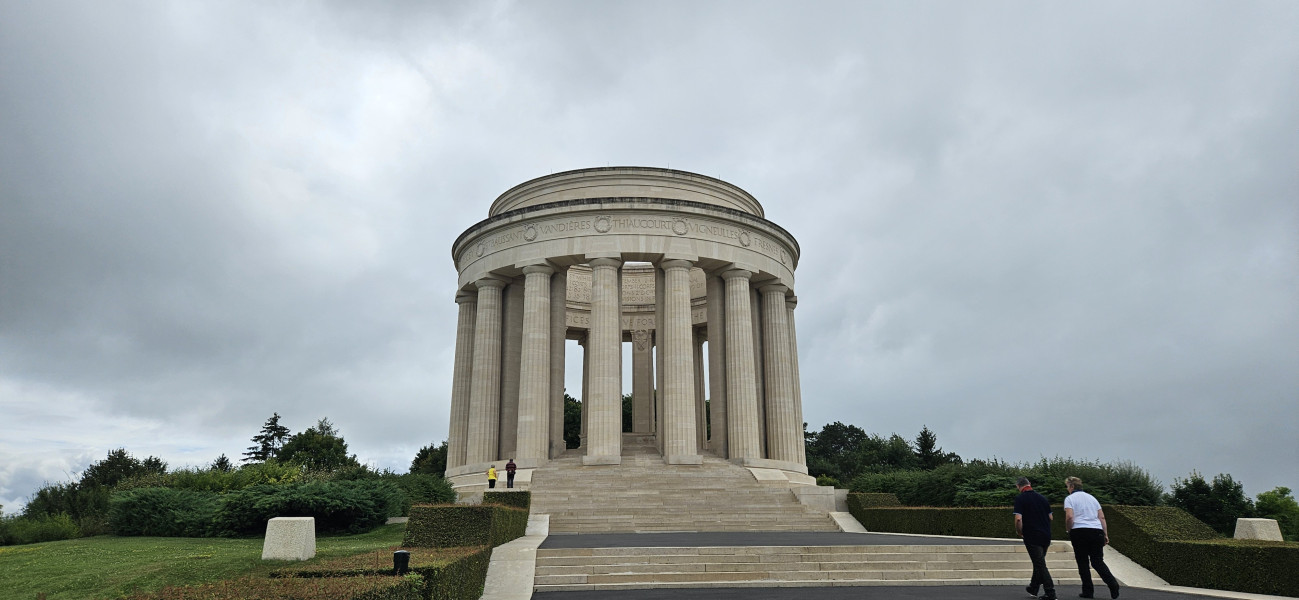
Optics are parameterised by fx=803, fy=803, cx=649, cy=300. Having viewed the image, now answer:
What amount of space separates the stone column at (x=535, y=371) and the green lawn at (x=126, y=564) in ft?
55.2

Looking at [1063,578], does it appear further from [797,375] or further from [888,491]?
[797,375]

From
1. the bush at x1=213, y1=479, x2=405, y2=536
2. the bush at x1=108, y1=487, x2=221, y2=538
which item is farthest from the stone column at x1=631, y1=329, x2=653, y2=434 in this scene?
the bush at x1=108, y1=487, x2=221, y2=538

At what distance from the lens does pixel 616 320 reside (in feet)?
127

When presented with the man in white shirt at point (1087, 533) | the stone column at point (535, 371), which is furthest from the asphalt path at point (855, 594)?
the stone column at point (535, 371)

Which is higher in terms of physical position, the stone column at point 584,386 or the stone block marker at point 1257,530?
the stone column at point 584,386

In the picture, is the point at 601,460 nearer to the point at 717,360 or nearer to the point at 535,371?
the point at 535,371

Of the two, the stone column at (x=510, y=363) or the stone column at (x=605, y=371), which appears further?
the stone column at (x=510, y=363)

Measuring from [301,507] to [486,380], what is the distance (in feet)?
62.2

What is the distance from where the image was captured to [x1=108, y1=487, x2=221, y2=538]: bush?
890 inches

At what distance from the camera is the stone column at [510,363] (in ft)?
135

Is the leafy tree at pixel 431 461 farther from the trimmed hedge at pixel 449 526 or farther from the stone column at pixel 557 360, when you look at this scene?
the trimmed hedge at pixel 449 526

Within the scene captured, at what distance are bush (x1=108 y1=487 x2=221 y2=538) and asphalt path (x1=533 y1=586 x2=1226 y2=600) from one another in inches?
521

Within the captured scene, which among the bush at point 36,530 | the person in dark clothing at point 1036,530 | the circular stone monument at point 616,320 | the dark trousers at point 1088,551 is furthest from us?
the circular stone monument at point 616,320

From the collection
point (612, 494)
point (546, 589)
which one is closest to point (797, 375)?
point (612, 494)
